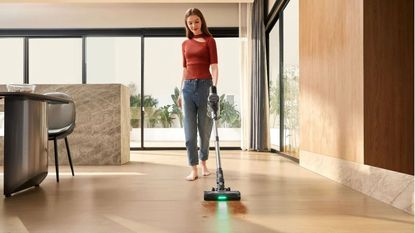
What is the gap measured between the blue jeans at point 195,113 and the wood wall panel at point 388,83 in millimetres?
1149

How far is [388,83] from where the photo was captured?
2.55 metres

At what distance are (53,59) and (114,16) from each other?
4.28 feet

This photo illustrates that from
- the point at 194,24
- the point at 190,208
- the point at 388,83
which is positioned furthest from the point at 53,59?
the point at 388,83

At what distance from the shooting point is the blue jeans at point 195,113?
3244 millimetres

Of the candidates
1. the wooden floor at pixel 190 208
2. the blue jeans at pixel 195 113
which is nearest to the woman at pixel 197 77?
the blue jeans at pixel 195 113

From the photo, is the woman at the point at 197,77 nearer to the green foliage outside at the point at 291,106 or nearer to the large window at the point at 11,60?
the green foliage outside at the point at 291,106

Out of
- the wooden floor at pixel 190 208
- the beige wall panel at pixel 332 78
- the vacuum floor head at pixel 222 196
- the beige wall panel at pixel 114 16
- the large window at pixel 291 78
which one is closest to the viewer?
the wooden floor at pixel 190 208

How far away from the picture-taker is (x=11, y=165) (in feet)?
8.59

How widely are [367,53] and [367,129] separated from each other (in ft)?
1.41

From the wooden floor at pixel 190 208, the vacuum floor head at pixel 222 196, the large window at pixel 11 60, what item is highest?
the large window at pixel 11 60

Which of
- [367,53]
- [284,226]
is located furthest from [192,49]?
[284,226]

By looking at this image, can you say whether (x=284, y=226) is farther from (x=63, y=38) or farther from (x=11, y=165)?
(x=63, y=38)

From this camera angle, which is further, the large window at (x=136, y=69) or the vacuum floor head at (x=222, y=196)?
the large window at (x=136, y=69)

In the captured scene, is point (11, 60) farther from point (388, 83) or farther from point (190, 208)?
point (388, 83)
